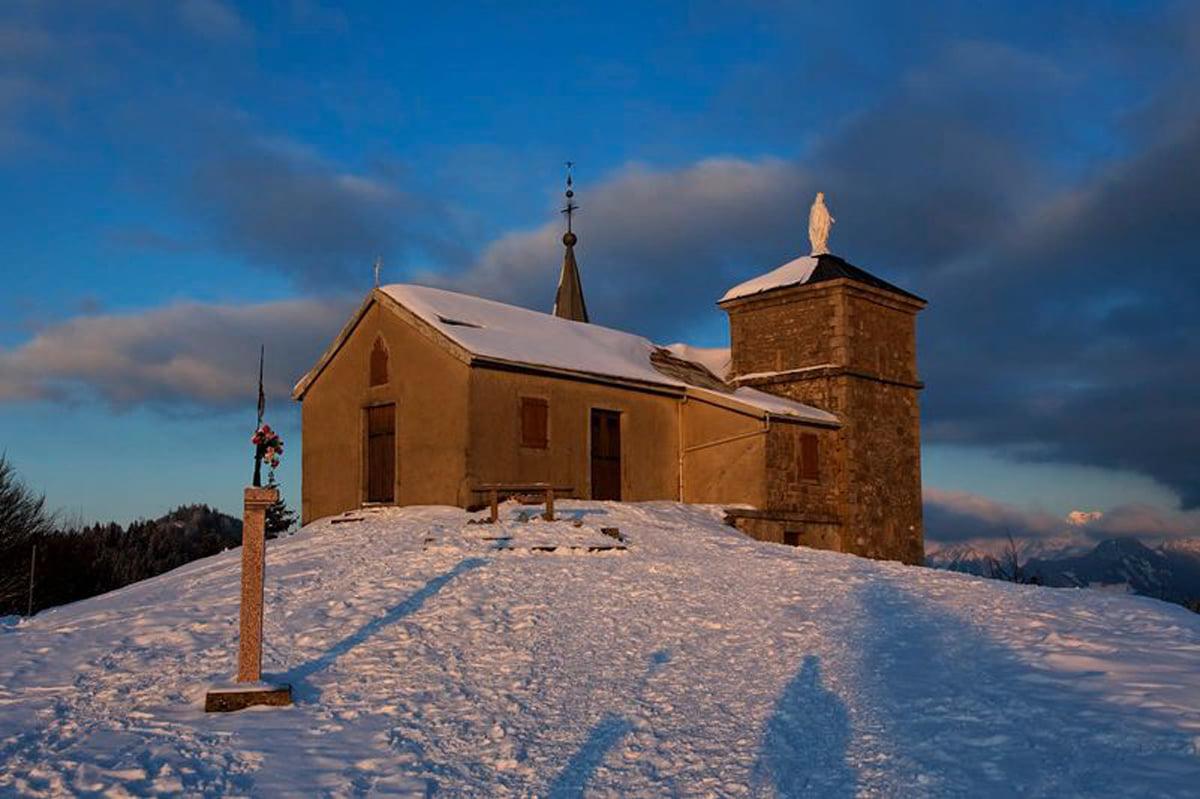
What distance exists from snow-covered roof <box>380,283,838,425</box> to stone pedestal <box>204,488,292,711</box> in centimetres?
1046

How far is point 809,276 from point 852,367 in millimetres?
2924

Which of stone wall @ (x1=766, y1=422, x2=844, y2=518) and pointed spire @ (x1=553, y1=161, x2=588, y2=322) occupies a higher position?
pointed spire @ (x1=553, y1=161, x2=588, y2=322)

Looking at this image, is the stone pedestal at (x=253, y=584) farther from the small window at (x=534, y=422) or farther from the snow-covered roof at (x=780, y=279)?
the snow-covered roof at (x=780, y=279)

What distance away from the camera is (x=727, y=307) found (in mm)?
31078

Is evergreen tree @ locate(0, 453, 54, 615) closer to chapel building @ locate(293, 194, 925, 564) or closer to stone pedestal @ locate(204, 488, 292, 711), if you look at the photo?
chapel building @ locate(293, 194, 925, 564)

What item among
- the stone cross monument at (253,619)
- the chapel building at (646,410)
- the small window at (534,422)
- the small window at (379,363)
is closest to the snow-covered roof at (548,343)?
the chapel building at (646,410)

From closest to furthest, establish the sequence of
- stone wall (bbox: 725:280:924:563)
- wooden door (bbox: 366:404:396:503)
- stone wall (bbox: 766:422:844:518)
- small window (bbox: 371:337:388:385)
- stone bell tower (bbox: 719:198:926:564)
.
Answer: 1. wooden door (bbox: 366:404:396:503)
2. small window (bbox: 371:337:388:385)
3. stone wall (bbox: 766:422:844:518)
4. stone wall (bbox: 725:280:924:563)
5. stone bell tower (bbox: 719:198:926:564)

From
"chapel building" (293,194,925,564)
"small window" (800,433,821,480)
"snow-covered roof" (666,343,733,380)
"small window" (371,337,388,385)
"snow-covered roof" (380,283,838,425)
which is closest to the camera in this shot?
"chapel building" (293,194,925,564)

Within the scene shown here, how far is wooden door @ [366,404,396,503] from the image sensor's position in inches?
882

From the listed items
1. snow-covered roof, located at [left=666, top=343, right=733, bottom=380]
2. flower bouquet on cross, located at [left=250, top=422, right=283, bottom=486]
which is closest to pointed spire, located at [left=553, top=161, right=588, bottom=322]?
snow-covered roof, located at [left=666, top=343, right=733, bottom=380]

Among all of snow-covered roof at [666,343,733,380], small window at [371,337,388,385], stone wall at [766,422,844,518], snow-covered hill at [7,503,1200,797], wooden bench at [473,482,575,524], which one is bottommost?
snow-covered hill at [7,503,1200,797]

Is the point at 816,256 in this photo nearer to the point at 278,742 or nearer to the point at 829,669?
the point at 829,669

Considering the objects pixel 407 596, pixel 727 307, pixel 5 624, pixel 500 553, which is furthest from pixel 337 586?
pixel 727 307

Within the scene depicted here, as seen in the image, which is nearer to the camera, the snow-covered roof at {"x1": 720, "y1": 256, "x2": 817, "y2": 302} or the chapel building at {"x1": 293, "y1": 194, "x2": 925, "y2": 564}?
the chapel building at {"x1": 293, "y1": 194, "x2": 925, "y2": 564}
